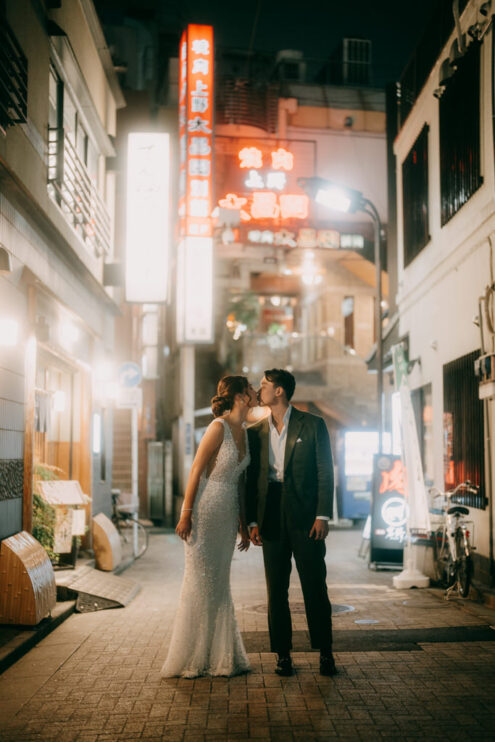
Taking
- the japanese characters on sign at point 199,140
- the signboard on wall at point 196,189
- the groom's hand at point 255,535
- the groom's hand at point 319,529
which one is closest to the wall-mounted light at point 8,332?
the groom's hand at point 255,535

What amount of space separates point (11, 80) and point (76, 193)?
3.77 meters

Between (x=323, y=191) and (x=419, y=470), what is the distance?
24.3 feet

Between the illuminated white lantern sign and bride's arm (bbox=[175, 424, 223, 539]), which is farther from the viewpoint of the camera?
the illuminated white lantern sign

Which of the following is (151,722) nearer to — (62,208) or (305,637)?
(305,637)

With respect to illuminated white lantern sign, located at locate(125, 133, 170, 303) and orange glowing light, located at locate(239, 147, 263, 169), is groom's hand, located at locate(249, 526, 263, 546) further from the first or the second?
orange glowing light, located at locate(239, 147, 263, 169)

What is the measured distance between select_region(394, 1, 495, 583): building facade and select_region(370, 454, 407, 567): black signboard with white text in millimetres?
791

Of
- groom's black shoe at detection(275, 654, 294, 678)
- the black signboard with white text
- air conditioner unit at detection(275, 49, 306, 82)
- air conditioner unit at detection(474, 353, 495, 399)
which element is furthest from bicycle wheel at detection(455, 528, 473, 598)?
air conditioner unit at detection(275, 49, 306, 82)

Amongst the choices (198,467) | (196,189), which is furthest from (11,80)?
(196,189)

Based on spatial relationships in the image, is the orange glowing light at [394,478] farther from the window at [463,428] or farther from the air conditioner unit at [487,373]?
the air conditioner unit at [487,373]

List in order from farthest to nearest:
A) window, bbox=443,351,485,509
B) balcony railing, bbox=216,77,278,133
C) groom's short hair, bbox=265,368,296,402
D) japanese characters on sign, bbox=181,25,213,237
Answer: balcony railing, bbox=216,77,278,133, japanese characters on sign, bbox=181,25,213,237, window, bbox=443,351,485,509, groom's short hair, bbox=265,368,296,402

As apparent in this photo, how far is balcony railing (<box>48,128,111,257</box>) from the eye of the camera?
34.5ft

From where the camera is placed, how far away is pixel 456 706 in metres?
5.27

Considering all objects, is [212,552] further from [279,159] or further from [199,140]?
[279,159]

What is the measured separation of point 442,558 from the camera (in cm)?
1070
